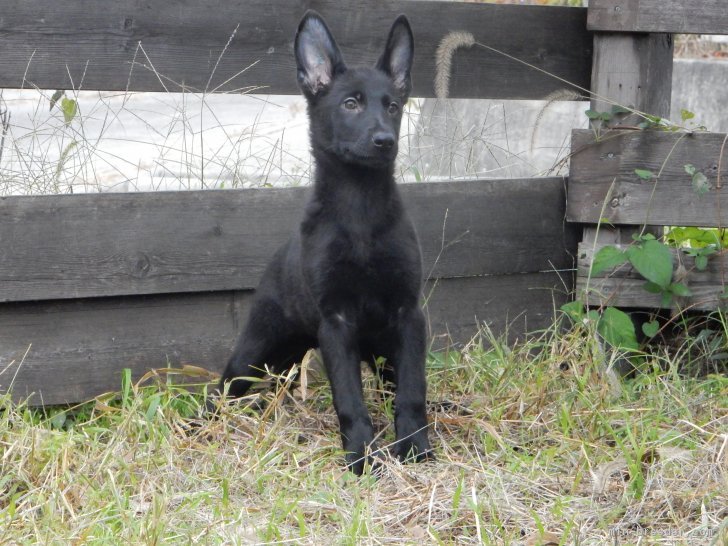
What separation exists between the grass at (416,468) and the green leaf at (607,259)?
0.34 metres

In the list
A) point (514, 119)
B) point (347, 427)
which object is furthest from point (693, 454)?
point (514, 119)

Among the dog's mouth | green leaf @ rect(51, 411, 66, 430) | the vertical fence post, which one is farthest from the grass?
the vertical fence post

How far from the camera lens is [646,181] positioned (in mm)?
4219

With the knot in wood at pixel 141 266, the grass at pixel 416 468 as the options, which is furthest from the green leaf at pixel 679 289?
the knot in wood at pixel 141 266

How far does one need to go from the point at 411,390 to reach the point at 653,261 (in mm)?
1307

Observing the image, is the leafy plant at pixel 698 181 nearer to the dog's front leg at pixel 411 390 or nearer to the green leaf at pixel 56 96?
the dog's front leg at pixel 411 390

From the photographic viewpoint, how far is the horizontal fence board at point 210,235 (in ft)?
12.5

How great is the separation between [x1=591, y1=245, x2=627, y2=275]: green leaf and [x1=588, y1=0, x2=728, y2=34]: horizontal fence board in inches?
36.5

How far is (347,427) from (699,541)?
1.18 metres

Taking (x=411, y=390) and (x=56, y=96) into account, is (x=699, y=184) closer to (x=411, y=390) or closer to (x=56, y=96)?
(x=411, y=390)

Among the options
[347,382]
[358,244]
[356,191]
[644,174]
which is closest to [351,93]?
[356,191]

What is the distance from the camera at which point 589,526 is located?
2.66m

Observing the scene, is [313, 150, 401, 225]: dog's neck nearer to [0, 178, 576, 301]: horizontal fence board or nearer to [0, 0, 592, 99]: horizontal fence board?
[0, 178, 576, 301]: horizontal fence board

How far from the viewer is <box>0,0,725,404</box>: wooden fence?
3.83 m
